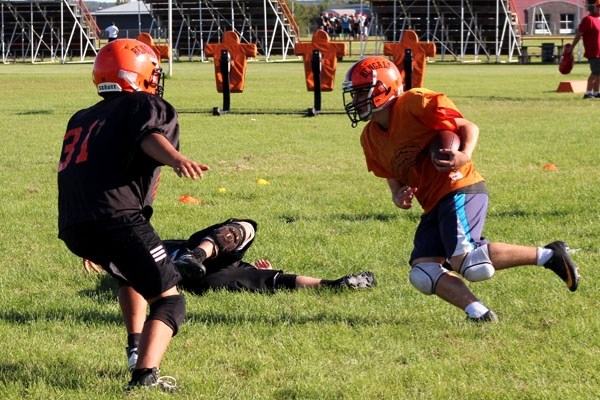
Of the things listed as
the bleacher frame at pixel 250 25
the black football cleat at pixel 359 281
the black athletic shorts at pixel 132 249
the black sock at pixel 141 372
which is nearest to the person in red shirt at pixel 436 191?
the black football cleat at pixel 359 281

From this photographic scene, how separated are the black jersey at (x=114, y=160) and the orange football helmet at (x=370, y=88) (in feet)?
4.29

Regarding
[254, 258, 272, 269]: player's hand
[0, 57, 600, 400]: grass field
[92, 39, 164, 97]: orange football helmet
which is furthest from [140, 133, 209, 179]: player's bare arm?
[254, 258, 272, 269]: player's hand

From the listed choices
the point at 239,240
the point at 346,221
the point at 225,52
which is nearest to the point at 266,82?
the point at 225,52

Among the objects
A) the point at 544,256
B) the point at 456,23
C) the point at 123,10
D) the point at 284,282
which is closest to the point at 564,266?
the point at 544,256

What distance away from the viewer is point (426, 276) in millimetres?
5254

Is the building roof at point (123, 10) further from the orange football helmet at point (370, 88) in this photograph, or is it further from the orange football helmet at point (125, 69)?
the orange football helmet at point (125, 69)

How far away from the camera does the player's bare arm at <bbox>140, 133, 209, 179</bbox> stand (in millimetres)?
4094

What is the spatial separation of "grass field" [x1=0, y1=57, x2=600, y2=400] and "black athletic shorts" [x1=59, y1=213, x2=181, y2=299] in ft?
1.55

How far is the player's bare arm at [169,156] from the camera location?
4.09 metres

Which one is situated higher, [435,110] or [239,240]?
[435,110]

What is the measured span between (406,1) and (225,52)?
29.7m

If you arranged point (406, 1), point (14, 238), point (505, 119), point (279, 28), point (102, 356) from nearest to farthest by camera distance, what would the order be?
1. point (102, 356)
2. point (14, 238)
3. point (505, 119)
4. point (406, 1)
5. point (279, 28)

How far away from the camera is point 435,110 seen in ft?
17.3

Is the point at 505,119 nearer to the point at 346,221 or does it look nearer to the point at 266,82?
the point at 346,221
